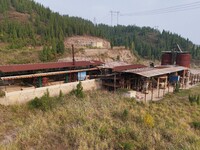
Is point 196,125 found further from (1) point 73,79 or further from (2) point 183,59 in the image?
(2) point 183,59

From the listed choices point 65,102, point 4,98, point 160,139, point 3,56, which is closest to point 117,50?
point 3,56

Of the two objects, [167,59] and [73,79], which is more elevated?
[167,59]

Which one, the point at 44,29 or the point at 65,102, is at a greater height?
the point at 44,29

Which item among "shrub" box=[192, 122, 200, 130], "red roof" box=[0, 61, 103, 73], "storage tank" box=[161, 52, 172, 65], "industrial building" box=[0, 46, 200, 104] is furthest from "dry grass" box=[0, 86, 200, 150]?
"storage tank" box=[161, 52, 172, 65]

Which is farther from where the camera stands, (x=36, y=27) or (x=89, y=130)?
(x=36, y=27)

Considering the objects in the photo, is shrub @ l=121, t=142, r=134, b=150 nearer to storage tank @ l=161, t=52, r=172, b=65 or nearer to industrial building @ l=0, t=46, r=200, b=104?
industrial building @ l=0, t=46, r=200, b=104

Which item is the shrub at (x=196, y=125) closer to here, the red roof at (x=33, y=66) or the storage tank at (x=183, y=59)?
the red roof at (x=33, y=66)

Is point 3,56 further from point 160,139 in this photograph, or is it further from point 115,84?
point 160,139

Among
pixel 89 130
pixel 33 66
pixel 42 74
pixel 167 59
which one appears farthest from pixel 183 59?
pixel 89 130

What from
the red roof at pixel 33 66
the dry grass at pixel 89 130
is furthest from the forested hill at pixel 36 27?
the dry grass at pixel 89 130

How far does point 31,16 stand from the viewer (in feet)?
194

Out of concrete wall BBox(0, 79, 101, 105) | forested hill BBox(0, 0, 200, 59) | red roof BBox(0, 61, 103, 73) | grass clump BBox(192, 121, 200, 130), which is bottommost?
grass clump BBox(192, 121, 200, 130)

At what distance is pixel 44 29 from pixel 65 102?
37.2 m

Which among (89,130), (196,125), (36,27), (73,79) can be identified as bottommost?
(196,125)
